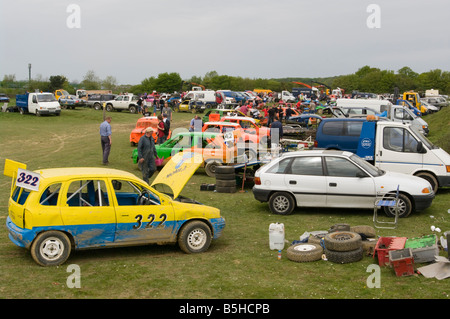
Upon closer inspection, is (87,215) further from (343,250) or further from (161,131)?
(161,131)

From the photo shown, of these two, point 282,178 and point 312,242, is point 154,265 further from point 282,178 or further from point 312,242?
point 282,178

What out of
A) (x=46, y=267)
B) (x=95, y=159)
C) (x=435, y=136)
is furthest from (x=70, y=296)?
(x=435, y=136)

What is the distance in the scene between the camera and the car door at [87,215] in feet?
26.1

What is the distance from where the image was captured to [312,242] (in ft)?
28.9

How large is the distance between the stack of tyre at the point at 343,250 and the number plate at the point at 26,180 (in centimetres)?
479

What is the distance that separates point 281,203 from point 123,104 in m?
34.0

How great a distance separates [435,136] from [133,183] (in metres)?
21.6

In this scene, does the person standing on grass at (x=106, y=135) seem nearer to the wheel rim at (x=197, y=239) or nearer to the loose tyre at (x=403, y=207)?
the wheel rim at (x=197, y=239)

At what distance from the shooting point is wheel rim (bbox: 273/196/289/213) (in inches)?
444

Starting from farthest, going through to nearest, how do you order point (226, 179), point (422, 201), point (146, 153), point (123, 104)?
point (123, 104), point (226, 179), point (146, 153), point (422, 201)

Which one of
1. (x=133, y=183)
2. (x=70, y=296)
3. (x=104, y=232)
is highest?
(x=133, y=183)

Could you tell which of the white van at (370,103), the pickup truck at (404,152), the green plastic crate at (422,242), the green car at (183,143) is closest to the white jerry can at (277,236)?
the green plastic crate at (422,242)

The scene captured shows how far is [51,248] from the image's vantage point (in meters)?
7.88

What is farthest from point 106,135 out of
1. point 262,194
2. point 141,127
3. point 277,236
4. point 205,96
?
point 205,96
